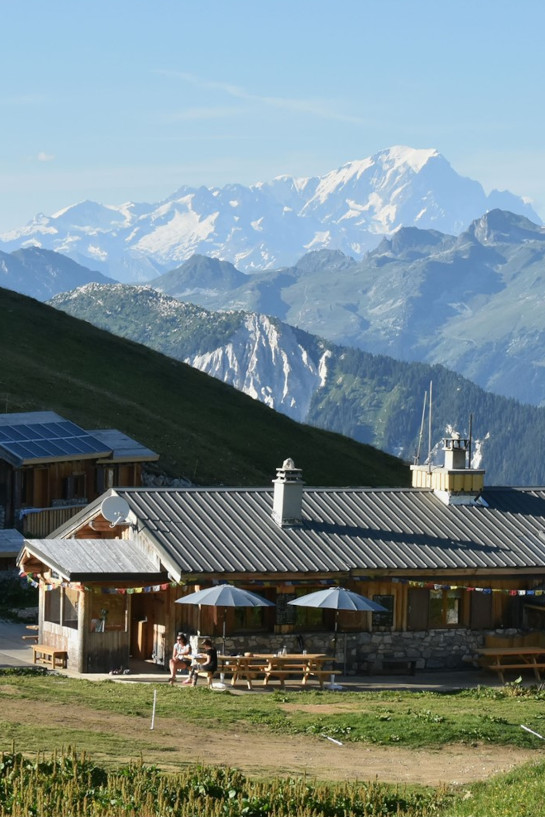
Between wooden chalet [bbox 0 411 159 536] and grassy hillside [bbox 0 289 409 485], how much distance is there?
14949 mm

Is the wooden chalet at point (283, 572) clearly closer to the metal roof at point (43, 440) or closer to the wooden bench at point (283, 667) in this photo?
the wooden bench at point (283, 667)

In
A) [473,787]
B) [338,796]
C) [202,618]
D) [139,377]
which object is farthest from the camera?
[139,377]

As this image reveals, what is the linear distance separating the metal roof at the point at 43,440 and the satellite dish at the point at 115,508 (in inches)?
747

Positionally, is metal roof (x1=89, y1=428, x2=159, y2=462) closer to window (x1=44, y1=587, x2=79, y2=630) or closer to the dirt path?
window (x1=44, y1=587, x2=79, y2=630)

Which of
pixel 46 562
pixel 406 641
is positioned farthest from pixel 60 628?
pixel 406 641

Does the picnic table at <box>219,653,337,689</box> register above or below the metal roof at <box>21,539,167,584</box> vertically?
below

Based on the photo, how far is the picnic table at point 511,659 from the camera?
42.5m

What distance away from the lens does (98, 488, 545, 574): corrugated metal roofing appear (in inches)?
1656

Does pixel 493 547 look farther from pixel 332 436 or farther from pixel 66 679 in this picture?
A: pixel 332 436

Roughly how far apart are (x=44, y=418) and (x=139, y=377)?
Answer: 142 ft

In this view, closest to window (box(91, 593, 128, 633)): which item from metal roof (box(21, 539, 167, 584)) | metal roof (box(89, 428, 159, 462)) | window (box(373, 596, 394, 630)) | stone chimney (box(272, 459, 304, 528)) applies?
metal roof (box(21, 539, 167, 584))

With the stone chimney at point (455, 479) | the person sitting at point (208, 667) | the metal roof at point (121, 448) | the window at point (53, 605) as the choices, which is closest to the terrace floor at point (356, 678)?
the person sitting at point (208, 667)

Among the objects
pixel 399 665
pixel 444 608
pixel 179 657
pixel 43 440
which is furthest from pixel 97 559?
pixel 43 440

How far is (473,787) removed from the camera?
25625 mm
